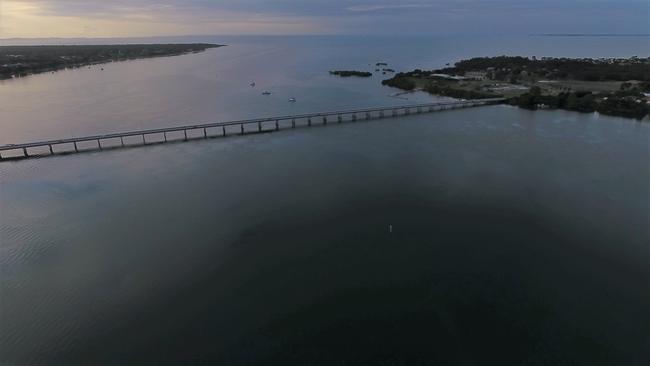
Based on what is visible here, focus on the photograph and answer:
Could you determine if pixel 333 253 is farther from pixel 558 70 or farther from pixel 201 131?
pixel 558 70

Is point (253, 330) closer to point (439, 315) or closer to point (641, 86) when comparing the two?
point (439, 315)

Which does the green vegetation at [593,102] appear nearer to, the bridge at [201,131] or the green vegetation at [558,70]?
the bridge at [201,131]

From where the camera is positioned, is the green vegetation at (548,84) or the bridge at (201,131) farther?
the green vegetation at (548,84)

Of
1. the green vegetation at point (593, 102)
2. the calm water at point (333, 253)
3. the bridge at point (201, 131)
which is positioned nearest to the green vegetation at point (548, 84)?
the green vegetation at point (593, 102)

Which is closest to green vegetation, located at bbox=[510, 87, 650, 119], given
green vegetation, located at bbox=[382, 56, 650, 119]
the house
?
green vegetation, located at bbox=[382, 56, 650, 119]

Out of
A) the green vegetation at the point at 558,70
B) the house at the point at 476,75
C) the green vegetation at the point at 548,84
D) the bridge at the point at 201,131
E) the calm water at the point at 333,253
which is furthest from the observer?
the house at the point at 476,75

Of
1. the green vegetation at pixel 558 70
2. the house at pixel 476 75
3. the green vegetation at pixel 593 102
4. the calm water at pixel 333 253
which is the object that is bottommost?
the calm water at pixel 333 253
